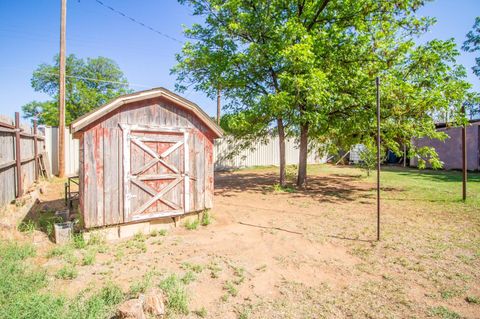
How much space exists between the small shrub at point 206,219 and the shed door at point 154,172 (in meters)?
0.56

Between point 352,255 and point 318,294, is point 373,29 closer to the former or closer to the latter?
point 352,255

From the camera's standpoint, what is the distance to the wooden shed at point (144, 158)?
17.0ft

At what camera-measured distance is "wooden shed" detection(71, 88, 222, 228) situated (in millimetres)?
5184

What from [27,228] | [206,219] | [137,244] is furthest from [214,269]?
[27,228]

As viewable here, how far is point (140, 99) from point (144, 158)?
1211 millimetres

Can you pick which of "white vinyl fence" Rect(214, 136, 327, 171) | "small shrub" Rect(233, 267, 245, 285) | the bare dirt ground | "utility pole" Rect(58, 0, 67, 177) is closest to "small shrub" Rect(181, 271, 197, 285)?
the bare dirt ground

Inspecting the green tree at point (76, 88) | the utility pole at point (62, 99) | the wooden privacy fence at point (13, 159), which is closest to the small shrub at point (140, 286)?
the wooden privacy fence at point (13, 159)

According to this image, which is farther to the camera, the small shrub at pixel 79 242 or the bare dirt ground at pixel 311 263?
the small shrub at pixel 79 242

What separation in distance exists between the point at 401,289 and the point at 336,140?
10000 mm

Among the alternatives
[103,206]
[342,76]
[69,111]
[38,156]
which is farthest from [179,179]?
[69,111]

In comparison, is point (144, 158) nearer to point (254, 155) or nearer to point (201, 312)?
point (201, 312)

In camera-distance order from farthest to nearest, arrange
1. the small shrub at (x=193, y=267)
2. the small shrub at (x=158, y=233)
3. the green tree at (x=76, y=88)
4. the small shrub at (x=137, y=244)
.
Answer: the green tree at (x=76, y=88), the small shrub at (x=158, y=233), the small shrub at (x=137, y=244), the small shrub at (x=193, y=267)

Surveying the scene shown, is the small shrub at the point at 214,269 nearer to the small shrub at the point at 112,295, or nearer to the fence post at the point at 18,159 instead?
the small shrub at the point at 112,295

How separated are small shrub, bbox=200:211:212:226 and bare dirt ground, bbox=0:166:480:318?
19 centimetres
